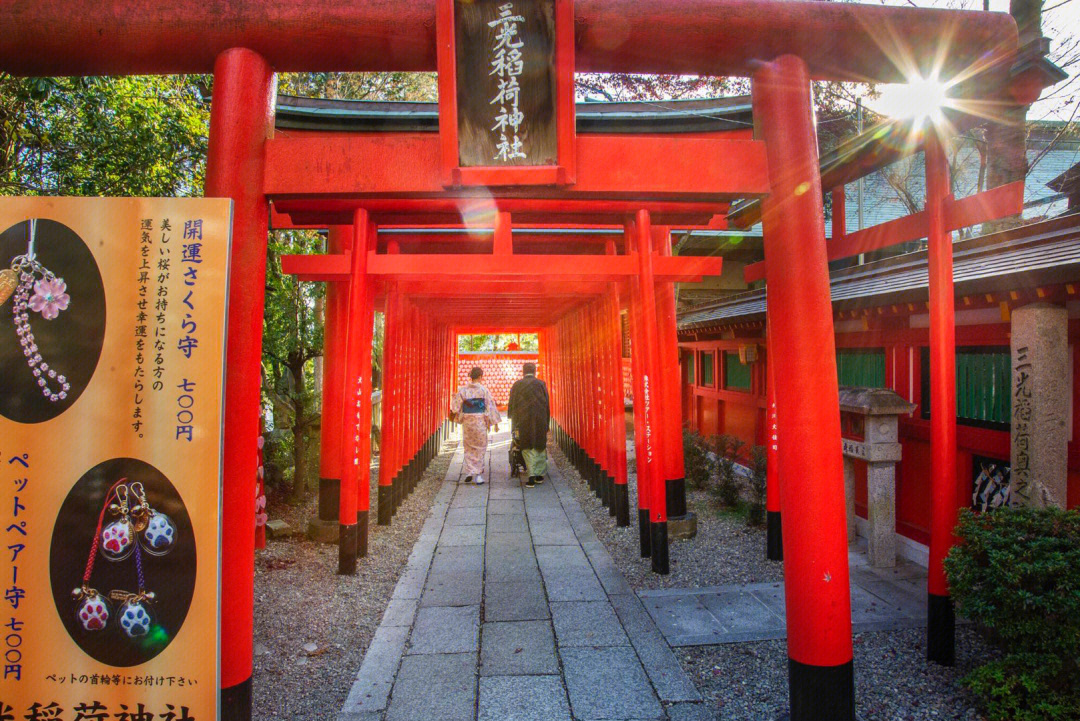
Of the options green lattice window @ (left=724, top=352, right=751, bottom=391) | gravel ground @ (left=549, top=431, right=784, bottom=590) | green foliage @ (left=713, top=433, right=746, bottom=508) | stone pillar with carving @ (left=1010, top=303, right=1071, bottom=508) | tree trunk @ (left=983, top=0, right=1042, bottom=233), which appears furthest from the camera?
green lattice window @ (left=724, top=352, right=751, bottom=391)

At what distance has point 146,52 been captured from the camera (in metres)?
2.75

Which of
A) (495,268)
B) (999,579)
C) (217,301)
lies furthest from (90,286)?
(999,579)

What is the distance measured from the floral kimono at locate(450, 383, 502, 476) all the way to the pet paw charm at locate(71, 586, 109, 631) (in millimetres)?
6943

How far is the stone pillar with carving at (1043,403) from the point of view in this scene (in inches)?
149

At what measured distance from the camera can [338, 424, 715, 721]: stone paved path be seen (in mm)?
3180

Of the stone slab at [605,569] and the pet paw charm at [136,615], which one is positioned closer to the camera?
the pet paw charm at [136,615]

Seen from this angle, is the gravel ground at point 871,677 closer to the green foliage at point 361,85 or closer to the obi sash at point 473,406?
the obi sash at point 473,406

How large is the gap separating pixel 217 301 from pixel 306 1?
1.42 m

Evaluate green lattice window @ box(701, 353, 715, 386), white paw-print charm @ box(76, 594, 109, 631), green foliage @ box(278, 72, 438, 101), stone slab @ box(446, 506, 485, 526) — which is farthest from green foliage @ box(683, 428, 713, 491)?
green foliage @ box(278, 72, 438, 101)

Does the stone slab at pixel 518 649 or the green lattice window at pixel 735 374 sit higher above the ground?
the green lattice window at pixel 735 374

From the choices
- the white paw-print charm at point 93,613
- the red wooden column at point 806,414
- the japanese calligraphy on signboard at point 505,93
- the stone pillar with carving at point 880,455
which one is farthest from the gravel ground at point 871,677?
the japanese calligraphy on signboard at point 505,93

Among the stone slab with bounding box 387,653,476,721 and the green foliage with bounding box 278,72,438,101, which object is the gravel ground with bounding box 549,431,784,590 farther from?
the green foliage with bounding box 278,72,438,101

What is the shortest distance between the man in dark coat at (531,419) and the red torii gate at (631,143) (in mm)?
6397

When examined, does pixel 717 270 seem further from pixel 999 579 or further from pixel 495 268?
pixel 999 579
